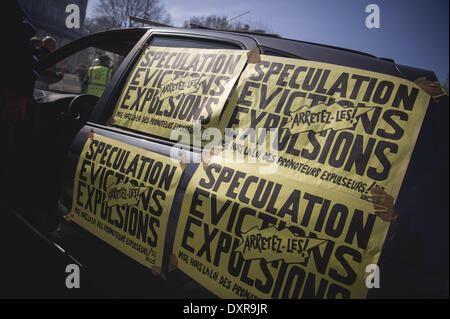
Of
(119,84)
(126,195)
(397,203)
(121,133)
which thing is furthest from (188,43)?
(397,203)

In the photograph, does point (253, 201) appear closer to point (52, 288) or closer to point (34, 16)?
point (52, 288)

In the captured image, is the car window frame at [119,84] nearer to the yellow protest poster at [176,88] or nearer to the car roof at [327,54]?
the yellow protest poster at [176,88]

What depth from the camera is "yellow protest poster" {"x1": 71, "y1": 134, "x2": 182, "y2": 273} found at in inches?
56.1

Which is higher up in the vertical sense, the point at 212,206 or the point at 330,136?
the point at 330,136

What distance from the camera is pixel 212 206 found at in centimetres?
125

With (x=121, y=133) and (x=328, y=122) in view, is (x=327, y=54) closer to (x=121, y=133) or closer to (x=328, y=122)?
(x=328, y=122)

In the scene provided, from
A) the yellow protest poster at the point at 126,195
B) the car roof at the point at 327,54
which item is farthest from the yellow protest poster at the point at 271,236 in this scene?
the car roof at the point at 327,54

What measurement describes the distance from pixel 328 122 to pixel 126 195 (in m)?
1.10

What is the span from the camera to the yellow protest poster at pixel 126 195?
1.42 metres

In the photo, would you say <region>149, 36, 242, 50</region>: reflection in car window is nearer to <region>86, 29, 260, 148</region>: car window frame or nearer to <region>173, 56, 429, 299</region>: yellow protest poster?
<region>86, 29, 260, 148</region>: car window frame

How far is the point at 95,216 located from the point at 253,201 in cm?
107

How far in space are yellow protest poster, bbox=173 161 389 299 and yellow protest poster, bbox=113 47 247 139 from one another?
396 millimetres

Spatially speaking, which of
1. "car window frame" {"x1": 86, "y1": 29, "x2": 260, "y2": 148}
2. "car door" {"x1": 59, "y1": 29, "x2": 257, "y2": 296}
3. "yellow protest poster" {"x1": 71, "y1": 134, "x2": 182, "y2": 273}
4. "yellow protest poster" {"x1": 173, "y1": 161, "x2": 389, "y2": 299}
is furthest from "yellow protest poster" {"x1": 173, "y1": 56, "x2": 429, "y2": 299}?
"car window frame" {"x1": 86, "y1": 29, "x2": 260, "y2": 148}

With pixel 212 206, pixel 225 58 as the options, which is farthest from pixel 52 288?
pixel 225 58
